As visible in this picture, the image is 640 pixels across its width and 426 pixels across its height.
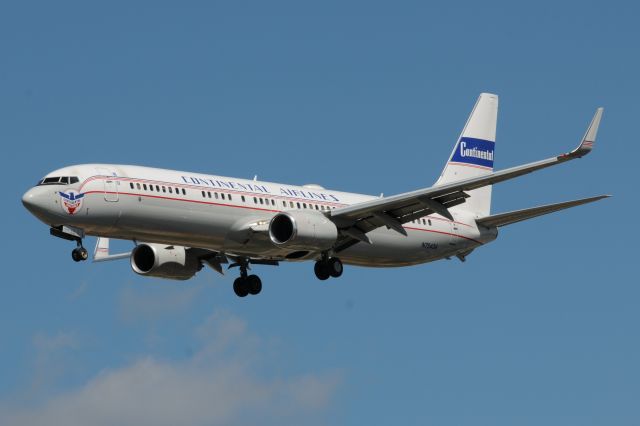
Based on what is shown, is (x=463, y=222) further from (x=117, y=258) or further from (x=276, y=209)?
(x=117, y=258)

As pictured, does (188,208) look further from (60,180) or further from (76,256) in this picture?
(60,180)

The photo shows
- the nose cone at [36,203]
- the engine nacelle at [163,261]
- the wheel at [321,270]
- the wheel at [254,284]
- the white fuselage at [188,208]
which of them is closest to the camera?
the nose cone at [36,203]

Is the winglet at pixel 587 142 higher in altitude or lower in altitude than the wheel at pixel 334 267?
higher

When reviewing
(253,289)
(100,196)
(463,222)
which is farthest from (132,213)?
(463,222)

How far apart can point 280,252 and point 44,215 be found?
10504mm

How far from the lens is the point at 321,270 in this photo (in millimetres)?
59812

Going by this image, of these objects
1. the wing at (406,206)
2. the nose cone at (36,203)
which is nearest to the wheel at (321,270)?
the wing at (406,206)

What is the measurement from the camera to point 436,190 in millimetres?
56281

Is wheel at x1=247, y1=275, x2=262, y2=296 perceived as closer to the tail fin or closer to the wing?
the wing

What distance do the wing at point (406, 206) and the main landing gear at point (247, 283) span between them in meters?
4.53

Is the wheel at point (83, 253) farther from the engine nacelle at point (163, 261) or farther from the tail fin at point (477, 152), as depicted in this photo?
the tail fin at point (477, 152)

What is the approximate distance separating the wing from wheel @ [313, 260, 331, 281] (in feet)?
3.76

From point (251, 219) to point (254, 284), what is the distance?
20.7ft

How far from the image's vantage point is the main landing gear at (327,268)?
59.8 m
